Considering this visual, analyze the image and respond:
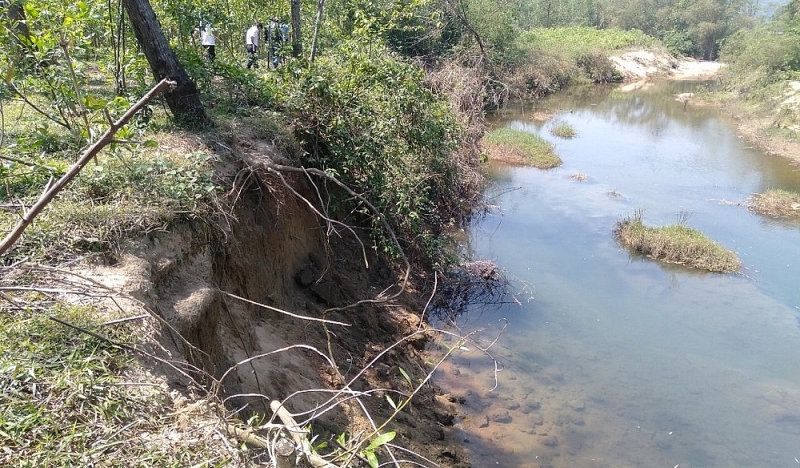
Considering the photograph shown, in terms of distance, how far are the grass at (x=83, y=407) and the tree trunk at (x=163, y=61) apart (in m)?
3.29

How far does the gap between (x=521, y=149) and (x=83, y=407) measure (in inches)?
647

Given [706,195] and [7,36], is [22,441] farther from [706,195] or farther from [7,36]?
[706,195]

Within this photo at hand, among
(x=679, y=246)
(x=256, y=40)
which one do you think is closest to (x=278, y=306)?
(x=256, y=40)

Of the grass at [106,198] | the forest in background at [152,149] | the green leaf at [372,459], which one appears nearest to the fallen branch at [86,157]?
the forest in background at [152,149]

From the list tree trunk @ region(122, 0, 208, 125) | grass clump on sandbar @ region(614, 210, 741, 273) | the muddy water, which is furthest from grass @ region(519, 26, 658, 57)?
tree trunk @ region(122, 0, 208, 125)

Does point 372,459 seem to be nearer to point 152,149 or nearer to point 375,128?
point 152,149

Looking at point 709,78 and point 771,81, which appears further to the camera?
point 709,78

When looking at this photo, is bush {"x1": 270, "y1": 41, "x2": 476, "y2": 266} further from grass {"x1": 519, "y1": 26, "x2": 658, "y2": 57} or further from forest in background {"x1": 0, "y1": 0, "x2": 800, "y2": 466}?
grass {"x1": 519, "y1": 26, "x2": 658, "y2": 57}

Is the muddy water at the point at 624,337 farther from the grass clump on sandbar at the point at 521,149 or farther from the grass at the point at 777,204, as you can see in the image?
the grass clump on sandbar at the point at 521,149

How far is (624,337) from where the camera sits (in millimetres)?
8953

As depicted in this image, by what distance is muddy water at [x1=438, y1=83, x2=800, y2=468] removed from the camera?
684 cm

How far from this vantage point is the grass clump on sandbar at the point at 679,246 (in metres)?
11.1

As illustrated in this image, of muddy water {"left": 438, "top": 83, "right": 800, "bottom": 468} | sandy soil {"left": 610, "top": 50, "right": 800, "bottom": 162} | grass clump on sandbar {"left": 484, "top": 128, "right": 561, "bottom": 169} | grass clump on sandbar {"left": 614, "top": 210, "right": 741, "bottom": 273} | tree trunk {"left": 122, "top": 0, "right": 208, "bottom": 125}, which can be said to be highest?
tree trunk {"left": 122, "top": 0, "right": 208, "bottom": 125}

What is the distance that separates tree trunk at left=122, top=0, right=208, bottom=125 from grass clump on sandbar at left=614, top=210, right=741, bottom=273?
29.6ft
